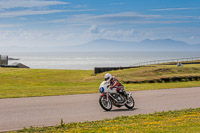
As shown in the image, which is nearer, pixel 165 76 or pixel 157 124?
pixel 157 124

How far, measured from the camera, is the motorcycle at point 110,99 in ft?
43.8

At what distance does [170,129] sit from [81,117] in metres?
3.67

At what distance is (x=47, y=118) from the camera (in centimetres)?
1138

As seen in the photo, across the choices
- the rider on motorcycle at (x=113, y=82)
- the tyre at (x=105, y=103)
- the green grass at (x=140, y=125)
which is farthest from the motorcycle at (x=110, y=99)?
the green grass at (x=140, y=125)

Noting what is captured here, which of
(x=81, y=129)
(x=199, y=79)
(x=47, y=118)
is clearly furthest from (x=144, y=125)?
(x=199, y=79)

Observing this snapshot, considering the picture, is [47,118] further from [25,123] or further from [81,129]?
[81,129]

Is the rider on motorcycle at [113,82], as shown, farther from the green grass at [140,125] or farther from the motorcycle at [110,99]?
the green grass at [140,125]

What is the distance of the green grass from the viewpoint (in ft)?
29.7

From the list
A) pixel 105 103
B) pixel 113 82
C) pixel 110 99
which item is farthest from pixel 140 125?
pixel 113 82

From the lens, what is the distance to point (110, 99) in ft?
→ 44.9

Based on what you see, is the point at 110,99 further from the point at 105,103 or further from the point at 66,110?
the point at 66,110

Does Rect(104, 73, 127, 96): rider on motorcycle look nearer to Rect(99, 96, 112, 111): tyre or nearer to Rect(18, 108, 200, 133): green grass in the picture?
Rect(99, 96, 112, 111): tyre

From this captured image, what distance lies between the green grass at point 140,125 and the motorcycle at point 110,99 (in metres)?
2.10

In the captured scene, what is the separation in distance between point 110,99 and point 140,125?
4013 mm
